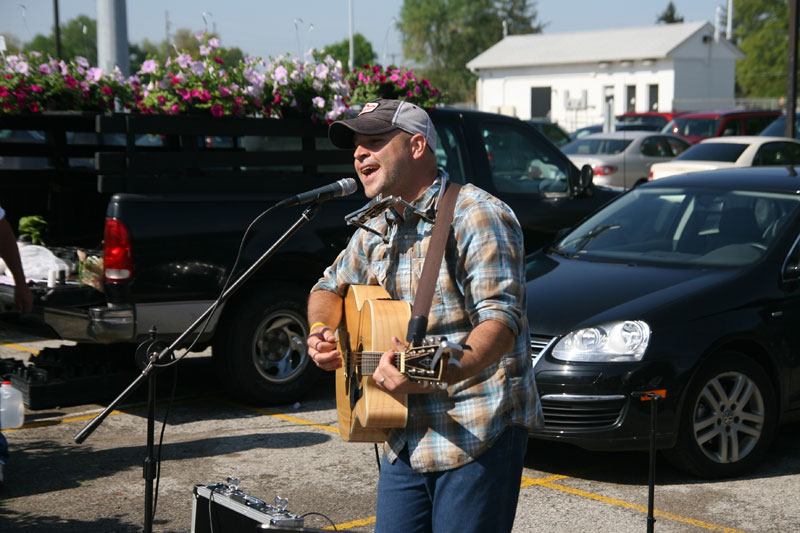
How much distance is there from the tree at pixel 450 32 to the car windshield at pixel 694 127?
251 ft

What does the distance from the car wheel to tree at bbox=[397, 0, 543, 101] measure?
327 feet

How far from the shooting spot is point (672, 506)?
5129 mm

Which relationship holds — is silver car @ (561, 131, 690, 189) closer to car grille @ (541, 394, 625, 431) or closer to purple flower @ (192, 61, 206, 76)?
purple flower @ (192, 61, 206, 76)

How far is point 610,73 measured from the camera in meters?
59.7

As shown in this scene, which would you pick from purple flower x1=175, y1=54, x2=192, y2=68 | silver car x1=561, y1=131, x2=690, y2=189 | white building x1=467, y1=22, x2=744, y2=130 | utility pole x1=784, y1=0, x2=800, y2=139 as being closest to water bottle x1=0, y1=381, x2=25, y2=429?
purple flower x1=175, y1=54, x2=192, y2=68

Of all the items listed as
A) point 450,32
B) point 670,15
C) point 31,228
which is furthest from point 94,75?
point 670,15

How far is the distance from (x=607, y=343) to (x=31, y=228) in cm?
455

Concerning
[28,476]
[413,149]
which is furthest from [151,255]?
[413,149]

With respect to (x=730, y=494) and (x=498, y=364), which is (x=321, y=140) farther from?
(x=498, y=364)

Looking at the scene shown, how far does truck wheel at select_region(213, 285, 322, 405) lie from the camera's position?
6895mm

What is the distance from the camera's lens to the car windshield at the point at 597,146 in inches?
901

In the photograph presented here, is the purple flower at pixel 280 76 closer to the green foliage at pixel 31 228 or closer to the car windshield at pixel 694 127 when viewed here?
the green foliage at pixel 31 228

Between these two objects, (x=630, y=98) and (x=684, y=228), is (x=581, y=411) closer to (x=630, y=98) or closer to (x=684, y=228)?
(x=684, y=228)

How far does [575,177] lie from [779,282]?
283cm
